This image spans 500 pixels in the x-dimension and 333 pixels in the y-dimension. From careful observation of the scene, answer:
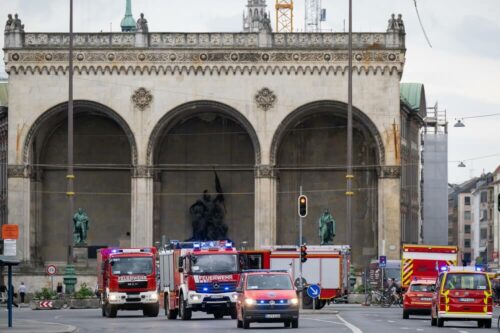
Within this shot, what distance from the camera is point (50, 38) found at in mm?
94375

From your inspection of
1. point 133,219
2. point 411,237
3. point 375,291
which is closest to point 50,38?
point 133,219

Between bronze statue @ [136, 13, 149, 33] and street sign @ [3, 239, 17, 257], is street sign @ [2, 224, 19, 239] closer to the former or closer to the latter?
street sign @ [3, 239, 17, 257]

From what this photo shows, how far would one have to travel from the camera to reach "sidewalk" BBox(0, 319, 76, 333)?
49.0 meters

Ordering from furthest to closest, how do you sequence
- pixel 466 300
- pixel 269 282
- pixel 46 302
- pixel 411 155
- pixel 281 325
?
pixel 411 155 < pixel 46 302 < pixel 281 325 < pixel 466 300 < pixel 269 282

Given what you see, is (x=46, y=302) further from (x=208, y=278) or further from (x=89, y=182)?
(x=208, y=278)

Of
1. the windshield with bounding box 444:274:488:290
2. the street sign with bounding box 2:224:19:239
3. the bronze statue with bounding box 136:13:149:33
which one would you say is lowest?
the windshield with bounding box 444:274:488:290

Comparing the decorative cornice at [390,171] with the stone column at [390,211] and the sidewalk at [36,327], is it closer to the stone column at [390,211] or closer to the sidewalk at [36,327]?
the stone column at [390,211]

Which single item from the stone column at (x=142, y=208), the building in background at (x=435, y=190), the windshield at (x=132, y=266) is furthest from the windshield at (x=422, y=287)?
the building in background at (x=435, y=190)

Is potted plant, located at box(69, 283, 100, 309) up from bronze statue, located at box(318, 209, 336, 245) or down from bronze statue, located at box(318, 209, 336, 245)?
down

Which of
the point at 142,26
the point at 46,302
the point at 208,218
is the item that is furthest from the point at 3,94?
the point at 46,302

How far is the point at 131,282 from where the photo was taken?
2557 inches

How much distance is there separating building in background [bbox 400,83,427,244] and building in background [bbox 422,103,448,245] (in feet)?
2.83

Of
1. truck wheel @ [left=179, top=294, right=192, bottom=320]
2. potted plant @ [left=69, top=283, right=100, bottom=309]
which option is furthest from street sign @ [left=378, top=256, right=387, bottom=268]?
truck wheel @ [left=179, top=294, right=192, bottom=320]

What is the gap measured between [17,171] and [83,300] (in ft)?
44.1
